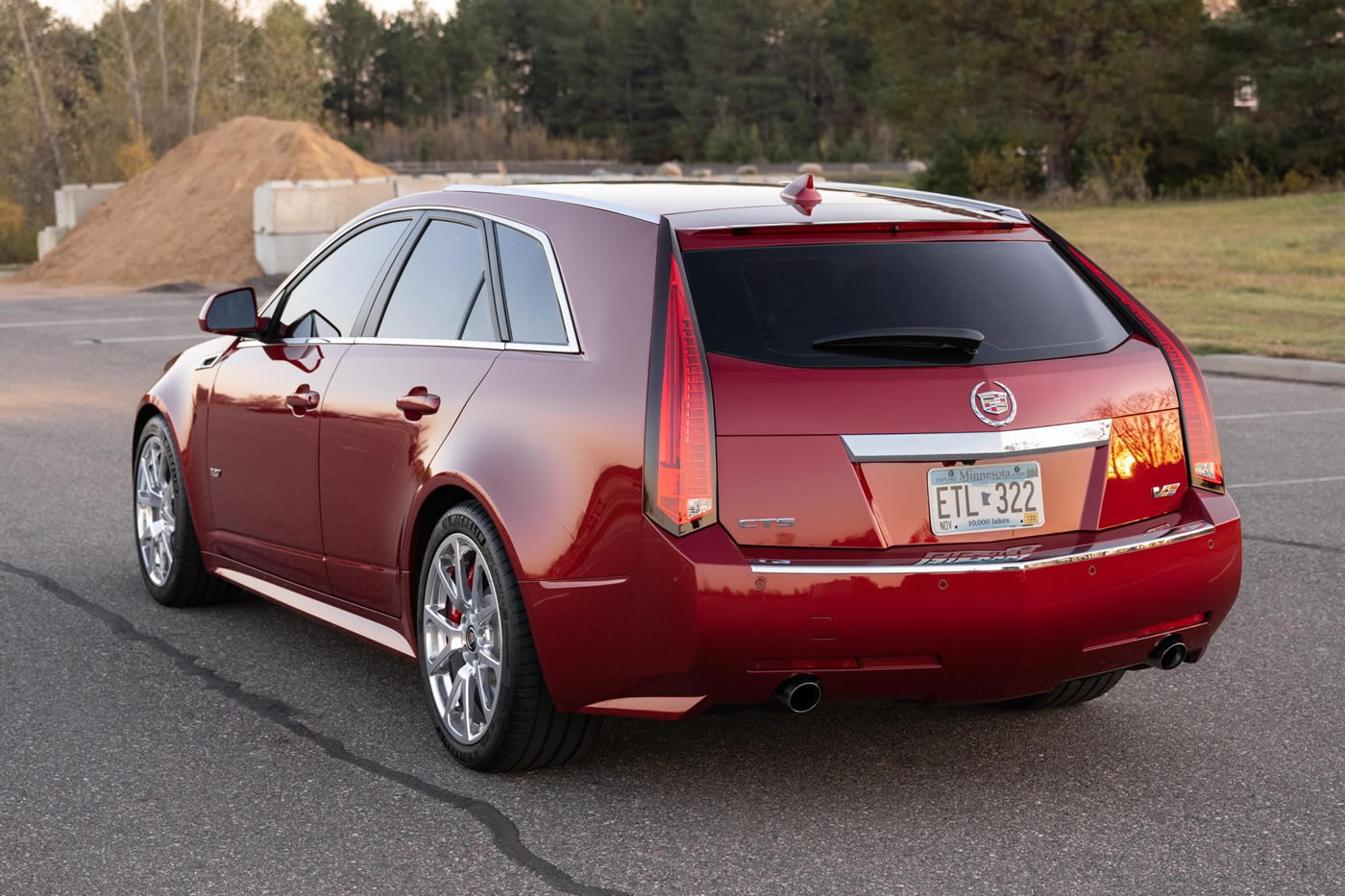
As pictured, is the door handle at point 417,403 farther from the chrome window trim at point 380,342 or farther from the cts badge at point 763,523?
the cts badge at point 763,523

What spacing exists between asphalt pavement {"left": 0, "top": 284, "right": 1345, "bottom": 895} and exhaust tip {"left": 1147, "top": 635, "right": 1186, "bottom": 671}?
0.34 meters

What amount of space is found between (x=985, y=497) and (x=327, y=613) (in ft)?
8.11

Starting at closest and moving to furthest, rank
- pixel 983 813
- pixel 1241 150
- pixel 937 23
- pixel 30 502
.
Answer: pixel 983 813, pixel 30 502, pixel 1241 150, pixel 937 23

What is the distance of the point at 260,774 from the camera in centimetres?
486

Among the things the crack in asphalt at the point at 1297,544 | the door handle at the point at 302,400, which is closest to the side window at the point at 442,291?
the door handle at the point at 302,400

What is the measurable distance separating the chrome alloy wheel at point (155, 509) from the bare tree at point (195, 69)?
48.4 m

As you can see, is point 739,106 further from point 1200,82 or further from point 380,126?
point 1200,82

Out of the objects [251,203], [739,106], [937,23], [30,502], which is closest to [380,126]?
[739,106]

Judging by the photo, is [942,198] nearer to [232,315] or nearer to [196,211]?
[232,315]

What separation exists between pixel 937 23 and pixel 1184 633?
44540 mm

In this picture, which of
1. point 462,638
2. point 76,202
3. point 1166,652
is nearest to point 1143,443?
point 1166,652

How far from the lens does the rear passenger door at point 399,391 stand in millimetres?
5066

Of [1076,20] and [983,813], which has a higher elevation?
[1076,20]

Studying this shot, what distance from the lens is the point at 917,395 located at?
4340mm
